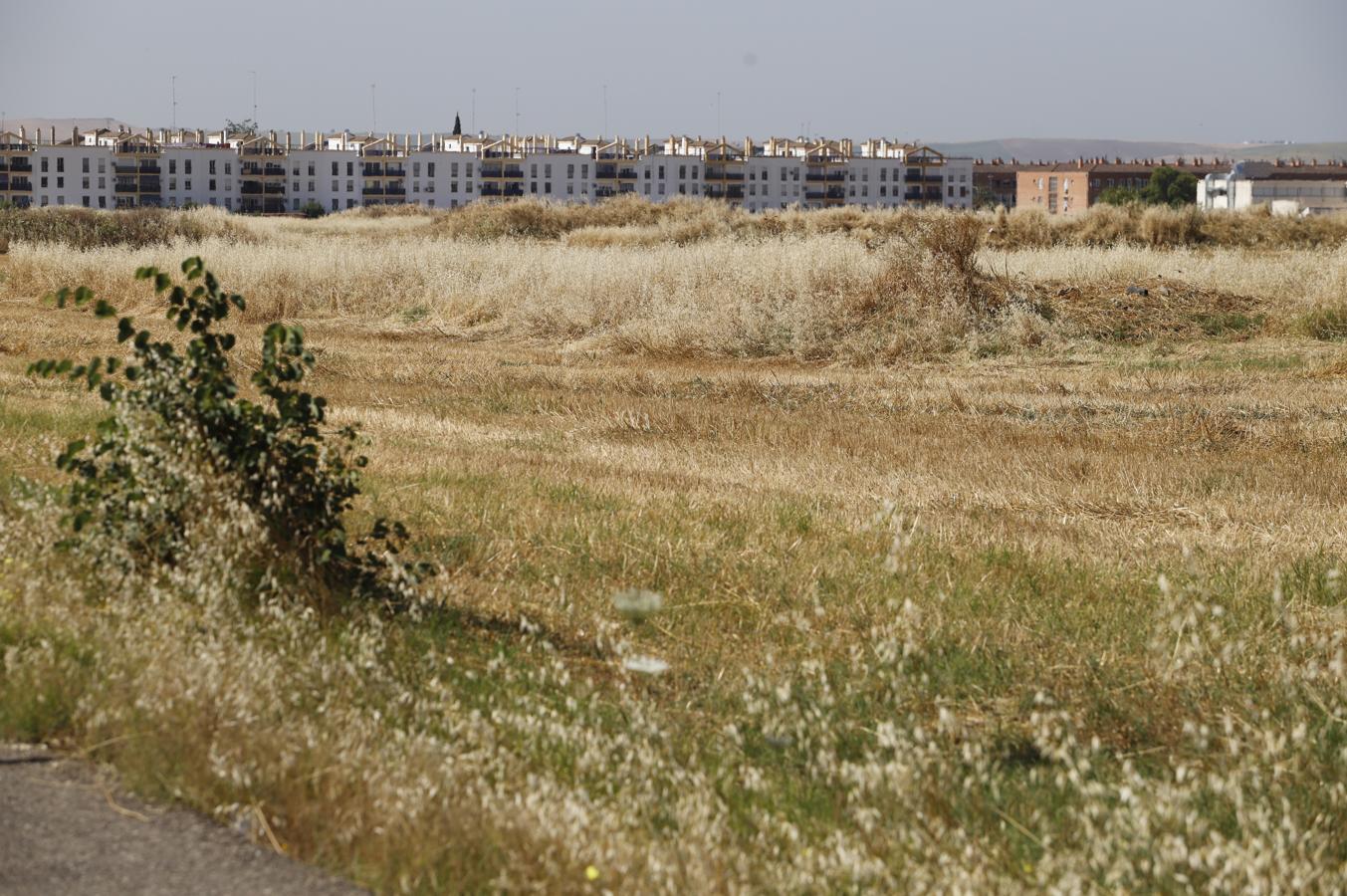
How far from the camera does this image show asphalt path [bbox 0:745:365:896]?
3838 mm

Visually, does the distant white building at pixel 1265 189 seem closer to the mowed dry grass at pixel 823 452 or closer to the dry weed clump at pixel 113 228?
the dry weed clump at pixel 113 228

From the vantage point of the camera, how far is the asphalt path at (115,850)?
12.6 feet

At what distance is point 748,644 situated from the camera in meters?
6.65

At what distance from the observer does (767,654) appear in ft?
20.5

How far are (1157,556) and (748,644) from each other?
269 cm

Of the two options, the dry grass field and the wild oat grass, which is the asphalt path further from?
the wild oat grass

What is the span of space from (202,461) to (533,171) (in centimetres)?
16005

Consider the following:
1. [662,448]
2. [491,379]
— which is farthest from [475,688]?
[491,379]

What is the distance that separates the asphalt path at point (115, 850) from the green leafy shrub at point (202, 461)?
1.79 m

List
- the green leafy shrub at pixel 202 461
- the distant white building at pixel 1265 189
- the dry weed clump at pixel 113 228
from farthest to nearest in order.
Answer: the distant white building at pixel 1265 189, the dry weed clump at pixel 113 228, the green leafy shrub at pixel 202 461

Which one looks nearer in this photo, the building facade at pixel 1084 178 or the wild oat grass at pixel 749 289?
the wild oat grass at pixel 749 289

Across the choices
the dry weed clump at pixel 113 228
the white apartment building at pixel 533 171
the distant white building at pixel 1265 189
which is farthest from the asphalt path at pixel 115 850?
the white apartment building at pixel 533 171

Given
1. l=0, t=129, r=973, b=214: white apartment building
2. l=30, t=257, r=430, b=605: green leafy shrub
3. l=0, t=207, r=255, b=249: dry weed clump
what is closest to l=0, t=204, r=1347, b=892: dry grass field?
l=30, t=257, r=430, b=605: green leafy shrub

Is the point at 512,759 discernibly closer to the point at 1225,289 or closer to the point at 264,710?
the point at 264,710
